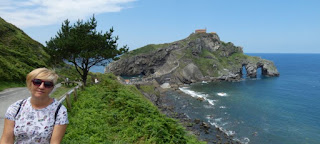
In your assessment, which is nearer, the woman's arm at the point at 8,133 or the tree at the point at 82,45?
the woman's arm at the point at 8,133

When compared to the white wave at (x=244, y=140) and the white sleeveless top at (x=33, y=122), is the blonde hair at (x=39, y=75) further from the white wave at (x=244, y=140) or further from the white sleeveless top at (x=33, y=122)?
the white wave at (x=244, y=140)

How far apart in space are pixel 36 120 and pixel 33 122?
61 millimetres

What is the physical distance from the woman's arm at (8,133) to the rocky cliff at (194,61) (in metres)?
97.7

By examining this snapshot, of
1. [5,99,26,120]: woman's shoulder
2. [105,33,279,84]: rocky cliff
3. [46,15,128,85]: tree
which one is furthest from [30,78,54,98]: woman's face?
[105,33,279,84]: rocky cliff

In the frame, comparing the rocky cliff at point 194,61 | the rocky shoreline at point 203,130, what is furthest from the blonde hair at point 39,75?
the rocky cliff at point 194,61

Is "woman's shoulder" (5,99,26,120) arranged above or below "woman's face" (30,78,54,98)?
below

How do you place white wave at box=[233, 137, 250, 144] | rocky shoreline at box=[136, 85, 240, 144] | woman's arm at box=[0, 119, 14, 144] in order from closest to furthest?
woman's arm at box=[0, 119, 14, 144] → white wave at box=[233, 137, 250, 144] → rocky shoreline at box=[136, 85, 240, 144]

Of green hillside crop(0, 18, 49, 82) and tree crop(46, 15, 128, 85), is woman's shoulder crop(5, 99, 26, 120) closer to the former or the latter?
tree crop(46, 15, 128, 85)

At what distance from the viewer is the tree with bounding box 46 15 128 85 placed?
23.9 m

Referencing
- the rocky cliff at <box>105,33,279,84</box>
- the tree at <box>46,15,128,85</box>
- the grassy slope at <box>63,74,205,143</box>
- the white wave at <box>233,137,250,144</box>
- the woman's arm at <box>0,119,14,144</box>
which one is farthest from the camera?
the rocky cliff at <box>105,33,279,84</box>

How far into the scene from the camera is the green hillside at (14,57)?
85.6 feet

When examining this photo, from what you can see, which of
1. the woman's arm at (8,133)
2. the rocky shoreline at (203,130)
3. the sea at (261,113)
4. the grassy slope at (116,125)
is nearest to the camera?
the woman's arm at (8,133)

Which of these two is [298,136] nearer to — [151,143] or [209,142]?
[209,142]

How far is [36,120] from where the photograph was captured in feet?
12.2
